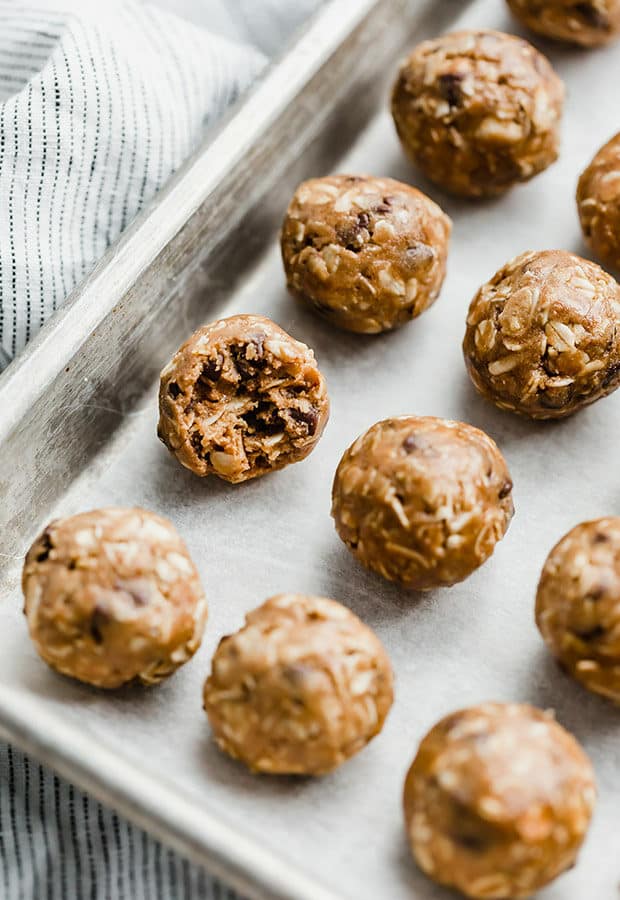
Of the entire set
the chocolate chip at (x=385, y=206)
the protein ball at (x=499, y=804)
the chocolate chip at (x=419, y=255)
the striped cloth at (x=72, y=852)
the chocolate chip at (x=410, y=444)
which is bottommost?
the striped cloth at (x=72, y=852)

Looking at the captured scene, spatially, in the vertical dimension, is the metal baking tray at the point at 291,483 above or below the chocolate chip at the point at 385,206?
below

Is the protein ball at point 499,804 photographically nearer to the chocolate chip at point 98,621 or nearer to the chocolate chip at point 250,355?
the chocolate chip at point 98,621

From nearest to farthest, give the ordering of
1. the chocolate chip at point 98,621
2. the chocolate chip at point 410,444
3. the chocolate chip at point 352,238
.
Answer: the chocolate chip at point 98,621
the chocolate chip at point 410,444
the chocolate chip at point 352,238

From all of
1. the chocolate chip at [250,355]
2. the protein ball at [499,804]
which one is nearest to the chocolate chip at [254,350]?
the chocolate chip at [250,355]

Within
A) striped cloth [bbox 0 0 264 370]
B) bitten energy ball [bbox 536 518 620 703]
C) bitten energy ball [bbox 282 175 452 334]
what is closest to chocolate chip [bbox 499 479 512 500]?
bitten energy ball [bbox 536 518 620 703]

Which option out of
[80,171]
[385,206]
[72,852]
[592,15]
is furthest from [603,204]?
[72,852]

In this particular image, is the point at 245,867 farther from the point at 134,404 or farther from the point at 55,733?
the point at 134,404

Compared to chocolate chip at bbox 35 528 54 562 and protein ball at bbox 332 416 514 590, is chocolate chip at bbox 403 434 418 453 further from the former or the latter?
chocolate chip at bbox 35 528 54 562
